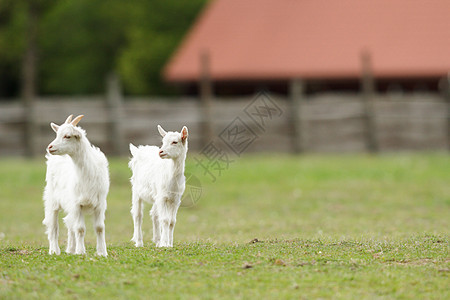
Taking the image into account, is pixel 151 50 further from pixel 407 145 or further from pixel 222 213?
pixel 222 213

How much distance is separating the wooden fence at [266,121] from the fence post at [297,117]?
0.12 ft

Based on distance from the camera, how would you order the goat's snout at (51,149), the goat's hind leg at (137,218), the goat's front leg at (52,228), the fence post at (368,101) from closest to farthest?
the goat's snout at (51,149)
the goat's front leg at (52,228)
the goat's hind leg at (137,218)
the fence post at (368,101)

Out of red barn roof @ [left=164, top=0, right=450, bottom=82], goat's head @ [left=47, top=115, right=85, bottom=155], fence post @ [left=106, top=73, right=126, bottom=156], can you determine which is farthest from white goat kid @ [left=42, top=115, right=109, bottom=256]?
red barn roof @ [left=164, top=0, right=450, bottom=82]

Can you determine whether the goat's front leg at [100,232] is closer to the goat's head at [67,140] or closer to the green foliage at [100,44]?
the goat's head at [67,140]

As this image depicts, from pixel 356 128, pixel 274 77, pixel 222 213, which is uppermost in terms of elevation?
pixel 274 77

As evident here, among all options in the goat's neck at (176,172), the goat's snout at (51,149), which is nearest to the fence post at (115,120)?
the goat's neck at (176,172)

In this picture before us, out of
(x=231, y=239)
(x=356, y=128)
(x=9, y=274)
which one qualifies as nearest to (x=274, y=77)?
(x=356, y=128)

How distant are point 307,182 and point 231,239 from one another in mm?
10557

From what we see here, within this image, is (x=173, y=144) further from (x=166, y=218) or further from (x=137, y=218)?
(x=137, y=218)

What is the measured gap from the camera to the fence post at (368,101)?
27.9 m

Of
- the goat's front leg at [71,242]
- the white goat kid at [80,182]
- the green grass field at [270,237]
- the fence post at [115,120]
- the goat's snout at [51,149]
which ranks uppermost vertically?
the fence post at [115,120]

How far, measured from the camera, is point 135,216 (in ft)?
35.3

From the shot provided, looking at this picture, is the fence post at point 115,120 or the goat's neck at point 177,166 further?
the fence post at point 115,120

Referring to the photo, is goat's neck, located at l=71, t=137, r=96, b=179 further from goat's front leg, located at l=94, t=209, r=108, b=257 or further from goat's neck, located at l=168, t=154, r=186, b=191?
goat's neck, located at l=168, t=154, r=186, b=191
